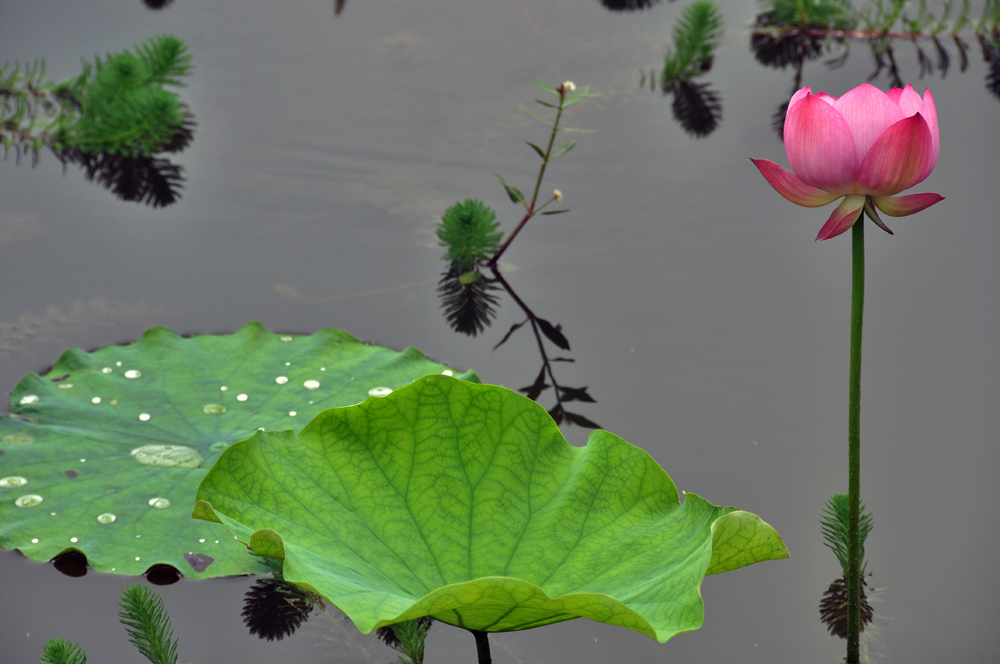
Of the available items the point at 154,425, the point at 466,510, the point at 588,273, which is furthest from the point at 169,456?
the point at 588,273

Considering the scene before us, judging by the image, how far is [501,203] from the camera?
215 centimetres

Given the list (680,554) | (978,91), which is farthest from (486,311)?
(978,91)

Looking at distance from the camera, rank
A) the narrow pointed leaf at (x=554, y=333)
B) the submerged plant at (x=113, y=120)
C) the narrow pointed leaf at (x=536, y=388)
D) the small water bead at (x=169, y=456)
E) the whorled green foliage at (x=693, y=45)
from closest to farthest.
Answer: the small water bead at (x=169, y=456) → the narrow pointed leaf at (x=536, y=388) → the narrow pointed leaf at (x=554, y=333) → the submerged plant at (x=113, y=120) → the whorled green foliage at (x=693, y=45)

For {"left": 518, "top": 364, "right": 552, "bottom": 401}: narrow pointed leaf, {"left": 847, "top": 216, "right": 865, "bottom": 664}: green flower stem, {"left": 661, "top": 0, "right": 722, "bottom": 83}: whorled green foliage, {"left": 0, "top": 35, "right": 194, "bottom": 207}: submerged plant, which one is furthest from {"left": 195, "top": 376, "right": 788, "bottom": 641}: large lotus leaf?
{"left": 661, "top": 0, "right": 722, "bottom": 83}: whorled green foliage

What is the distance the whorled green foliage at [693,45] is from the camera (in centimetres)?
271

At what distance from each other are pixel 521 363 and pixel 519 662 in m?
0.69

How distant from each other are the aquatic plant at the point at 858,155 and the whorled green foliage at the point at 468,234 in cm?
102

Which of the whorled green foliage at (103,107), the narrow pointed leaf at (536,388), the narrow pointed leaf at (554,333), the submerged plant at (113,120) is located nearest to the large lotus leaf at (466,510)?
the narrow pointed leaf at (536,388)

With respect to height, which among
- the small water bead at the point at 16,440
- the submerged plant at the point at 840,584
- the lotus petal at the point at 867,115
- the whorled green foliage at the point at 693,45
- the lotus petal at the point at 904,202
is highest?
the whorled green foliage at the point at 693,45

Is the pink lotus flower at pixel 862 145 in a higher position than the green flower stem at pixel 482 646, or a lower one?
higher

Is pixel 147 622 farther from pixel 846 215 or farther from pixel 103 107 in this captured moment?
pixel 103 107

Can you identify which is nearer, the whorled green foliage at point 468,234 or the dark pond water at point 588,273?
the dark pond water at point 588,273

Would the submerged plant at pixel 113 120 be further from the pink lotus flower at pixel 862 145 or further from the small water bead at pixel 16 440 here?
the pink lotus flower at pixel 862 145

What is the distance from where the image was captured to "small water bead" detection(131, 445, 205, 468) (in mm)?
1339
